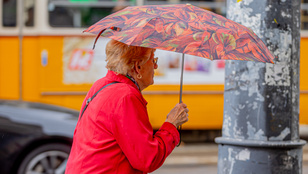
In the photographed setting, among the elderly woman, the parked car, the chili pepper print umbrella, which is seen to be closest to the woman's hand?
the elderly woman

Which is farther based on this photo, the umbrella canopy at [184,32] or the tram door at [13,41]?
the tram door at [13,41]

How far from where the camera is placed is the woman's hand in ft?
8.46

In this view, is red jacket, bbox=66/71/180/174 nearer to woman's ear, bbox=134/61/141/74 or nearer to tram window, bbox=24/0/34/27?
woman's ear, bbox=134/61/141/74

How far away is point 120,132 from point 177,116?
1.22ft

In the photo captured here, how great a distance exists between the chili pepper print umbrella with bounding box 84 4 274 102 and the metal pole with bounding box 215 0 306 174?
1.01ft

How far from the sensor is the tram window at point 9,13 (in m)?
9.37

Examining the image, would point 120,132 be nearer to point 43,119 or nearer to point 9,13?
point 43,119

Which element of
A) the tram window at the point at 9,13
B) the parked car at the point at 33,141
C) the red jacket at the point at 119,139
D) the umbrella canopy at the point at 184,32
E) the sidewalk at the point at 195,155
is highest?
A: the tram window at the point at 9,13

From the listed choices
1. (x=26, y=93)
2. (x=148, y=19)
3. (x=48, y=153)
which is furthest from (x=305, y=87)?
(x=148, y=19)

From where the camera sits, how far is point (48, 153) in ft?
19.9

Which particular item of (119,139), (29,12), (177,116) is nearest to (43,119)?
(29,12)

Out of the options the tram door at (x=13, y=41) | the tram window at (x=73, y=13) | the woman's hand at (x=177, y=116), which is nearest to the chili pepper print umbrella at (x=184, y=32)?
the woman's hand at (x=177, y=116)

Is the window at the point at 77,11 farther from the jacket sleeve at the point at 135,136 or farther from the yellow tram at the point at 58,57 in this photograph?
the jacket sleeve at the point at 135,136

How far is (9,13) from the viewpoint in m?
9.38
